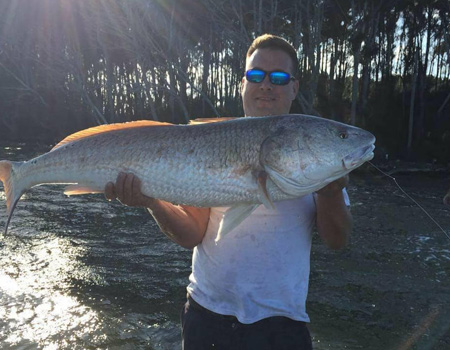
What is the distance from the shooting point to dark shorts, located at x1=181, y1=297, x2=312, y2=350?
214cm

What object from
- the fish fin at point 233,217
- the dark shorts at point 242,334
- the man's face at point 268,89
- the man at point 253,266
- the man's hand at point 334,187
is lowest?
the dark shorts at point 242,334

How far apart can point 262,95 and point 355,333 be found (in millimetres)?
3196

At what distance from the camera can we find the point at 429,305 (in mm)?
5254

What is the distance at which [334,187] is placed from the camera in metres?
2.18

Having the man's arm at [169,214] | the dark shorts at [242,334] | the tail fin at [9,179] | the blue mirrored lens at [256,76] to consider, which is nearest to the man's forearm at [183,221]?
the man's arm at [169,214]

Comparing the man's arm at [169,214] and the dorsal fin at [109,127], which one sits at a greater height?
the dorsal fin at [109,127]

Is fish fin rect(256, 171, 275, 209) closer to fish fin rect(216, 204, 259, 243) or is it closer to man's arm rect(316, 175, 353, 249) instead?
fish fin rect(216, 204, 259, 243)

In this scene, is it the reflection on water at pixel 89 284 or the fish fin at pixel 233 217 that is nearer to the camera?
the fish fin at pixel 233 217

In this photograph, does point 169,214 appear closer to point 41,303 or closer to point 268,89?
point 268,89

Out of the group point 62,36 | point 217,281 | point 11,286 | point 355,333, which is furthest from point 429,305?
point 62,36

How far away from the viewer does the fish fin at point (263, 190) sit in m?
2.14

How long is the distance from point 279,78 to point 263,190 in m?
0.74

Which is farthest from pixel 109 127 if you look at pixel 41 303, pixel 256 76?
pixel 41 303

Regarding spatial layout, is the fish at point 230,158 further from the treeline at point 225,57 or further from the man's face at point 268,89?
the treeline at point 225,57
